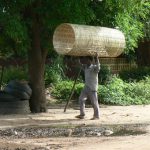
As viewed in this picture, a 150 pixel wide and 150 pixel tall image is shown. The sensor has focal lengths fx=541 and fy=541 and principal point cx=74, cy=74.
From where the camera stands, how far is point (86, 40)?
48.5ft

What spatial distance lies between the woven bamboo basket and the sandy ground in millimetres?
1952

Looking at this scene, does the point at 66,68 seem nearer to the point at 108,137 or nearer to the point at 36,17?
the point at 36,17

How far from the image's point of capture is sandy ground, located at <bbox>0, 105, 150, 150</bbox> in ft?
34.3

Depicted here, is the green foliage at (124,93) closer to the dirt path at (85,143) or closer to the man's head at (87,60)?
the man's head at (87,60)

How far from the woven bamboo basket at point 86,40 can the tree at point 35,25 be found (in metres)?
0.48

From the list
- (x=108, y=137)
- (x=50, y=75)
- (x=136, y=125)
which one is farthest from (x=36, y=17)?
(x=50, y=75)

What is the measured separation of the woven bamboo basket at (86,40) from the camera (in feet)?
48.2

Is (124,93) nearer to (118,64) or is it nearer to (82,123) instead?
(82,123)

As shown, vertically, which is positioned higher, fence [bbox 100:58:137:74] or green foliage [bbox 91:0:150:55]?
green foliage [bbox 91:0:150:55]

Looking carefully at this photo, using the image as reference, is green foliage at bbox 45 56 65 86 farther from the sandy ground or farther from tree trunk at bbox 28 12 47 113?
tree trunk at bbox 28 12 47 113

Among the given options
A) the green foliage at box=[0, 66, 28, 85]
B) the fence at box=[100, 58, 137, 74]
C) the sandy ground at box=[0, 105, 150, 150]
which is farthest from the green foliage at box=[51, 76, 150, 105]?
the fence at box=[100, 58, 137, 74]

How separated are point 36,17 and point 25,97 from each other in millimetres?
2514

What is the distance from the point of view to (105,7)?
16.8 m

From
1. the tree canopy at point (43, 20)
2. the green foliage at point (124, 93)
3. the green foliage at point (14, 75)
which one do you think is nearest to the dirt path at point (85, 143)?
the tree canopy at point (43, 20)
